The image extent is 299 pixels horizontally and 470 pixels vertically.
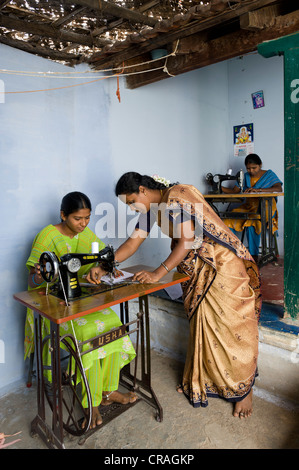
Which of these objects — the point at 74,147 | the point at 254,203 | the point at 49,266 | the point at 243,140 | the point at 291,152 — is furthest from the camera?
the point at 243,140

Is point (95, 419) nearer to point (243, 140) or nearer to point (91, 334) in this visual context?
point (91, 334)

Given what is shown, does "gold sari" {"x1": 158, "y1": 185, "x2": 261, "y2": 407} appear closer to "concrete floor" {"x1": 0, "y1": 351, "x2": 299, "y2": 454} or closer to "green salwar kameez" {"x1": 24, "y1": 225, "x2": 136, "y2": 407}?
"concrete floor" {"x1": 0, "y1": 351, "x2": 299, "y2": 454}

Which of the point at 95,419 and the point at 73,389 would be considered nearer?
the point at 73,389

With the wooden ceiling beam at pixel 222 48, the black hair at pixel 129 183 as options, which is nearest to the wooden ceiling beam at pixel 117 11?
the wooden ceiling beam at pixel 222 48

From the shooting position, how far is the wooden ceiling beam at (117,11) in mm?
2354

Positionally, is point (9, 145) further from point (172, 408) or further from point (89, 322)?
point (172, 408)

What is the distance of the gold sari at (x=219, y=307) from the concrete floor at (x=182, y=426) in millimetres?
137

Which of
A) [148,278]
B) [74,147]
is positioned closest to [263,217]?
[74,147]

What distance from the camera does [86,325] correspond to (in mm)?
2070

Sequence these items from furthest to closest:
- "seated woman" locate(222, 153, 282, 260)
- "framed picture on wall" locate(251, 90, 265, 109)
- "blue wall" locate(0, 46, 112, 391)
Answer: "framed picture on wall" locate(251, 90, 265, 109) → "seated woman" locate(222, 153, 282, 260) → "blue wall" locate(0, 46, 112, 391)

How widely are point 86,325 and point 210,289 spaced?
828 millimetres

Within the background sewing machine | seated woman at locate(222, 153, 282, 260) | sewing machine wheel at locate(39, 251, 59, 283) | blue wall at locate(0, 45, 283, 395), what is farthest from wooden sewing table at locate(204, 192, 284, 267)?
sewing machine wheel at locate(39, 251, 59, 283)

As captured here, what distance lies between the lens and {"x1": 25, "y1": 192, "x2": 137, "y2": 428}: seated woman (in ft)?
6.76

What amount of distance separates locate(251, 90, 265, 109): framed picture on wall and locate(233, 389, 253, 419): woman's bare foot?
14.8ft
